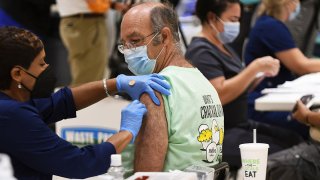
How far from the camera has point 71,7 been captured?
4.68 m

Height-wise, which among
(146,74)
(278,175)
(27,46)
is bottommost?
(278,175)

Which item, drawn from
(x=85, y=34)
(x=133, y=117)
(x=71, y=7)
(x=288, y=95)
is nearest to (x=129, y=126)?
(x=133, y=117)

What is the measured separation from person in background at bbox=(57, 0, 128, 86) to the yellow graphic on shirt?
7.92ft

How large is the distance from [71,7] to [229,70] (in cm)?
157

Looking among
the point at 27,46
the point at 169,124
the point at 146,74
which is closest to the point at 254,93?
the point at 146,74

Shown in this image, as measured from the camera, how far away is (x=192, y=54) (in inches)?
138

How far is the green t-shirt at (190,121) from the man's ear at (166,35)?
116 millimetres

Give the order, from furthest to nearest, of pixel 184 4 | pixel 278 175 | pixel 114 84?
pixel 184 4
pixel 278 175
pixel 114 84

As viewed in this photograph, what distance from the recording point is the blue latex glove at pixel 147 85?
232 centimetres

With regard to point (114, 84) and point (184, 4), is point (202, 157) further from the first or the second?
point (184, 4)

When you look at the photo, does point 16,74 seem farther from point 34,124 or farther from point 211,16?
point 211,16

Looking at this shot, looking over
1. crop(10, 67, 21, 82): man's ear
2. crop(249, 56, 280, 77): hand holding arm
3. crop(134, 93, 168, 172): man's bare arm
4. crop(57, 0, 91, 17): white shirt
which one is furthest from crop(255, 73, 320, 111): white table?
crop(57, 0, 91, 17): white shirt

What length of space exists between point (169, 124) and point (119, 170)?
0.93 feet

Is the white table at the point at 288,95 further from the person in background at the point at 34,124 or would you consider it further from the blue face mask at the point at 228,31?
the person in background at the point at 34,124
